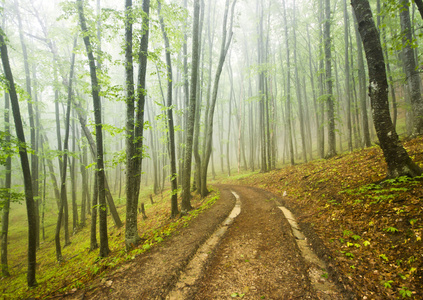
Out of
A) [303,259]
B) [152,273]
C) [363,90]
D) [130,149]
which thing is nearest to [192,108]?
[130,149]

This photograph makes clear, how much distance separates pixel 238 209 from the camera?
778 cm

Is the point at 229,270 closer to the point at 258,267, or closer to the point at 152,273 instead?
the point at 258,267

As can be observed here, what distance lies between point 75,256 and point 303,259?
11.3 meters

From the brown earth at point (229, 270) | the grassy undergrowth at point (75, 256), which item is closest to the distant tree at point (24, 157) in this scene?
the grassy undergrowth at point (75, 256)

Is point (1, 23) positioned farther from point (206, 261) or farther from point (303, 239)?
point (303, 239)

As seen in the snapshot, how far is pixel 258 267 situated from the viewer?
3.65 m

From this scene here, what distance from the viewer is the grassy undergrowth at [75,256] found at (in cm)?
480

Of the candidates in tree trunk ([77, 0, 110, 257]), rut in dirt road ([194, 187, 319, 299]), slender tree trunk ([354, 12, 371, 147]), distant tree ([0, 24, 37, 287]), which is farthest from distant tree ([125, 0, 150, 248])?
slender tree trunk ([354, 12, 371, 147])

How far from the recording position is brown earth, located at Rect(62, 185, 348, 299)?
307 cm

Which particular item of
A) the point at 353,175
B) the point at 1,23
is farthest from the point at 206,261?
the point at 1,23

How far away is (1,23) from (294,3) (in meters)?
22.3

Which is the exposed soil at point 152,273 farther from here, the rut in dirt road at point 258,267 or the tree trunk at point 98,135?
the tree trunk at point 98,135

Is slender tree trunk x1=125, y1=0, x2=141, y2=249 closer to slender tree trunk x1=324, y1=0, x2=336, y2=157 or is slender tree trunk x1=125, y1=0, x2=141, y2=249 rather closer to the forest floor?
the forest floor

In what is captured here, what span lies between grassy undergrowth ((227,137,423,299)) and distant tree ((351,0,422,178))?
1.73 feet
